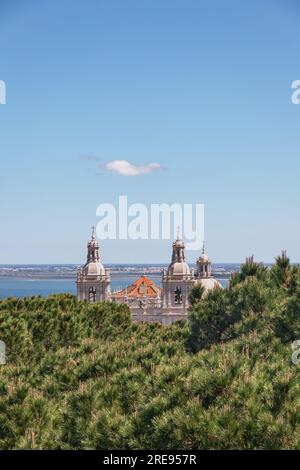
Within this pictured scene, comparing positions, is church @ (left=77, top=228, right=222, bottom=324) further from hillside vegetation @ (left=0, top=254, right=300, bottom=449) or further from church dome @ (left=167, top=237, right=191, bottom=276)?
hillside vegetation @ (left=0, top=254, right=300, bottom=449)

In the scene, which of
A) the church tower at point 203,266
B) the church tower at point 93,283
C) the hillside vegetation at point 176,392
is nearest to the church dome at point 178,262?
the church tower at point 203,266

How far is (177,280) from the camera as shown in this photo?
10162 cm

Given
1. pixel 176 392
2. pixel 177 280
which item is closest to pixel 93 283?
pixel 177 280

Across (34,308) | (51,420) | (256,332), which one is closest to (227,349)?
(256,332)

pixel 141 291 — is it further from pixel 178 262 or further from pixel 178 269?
pixel 178 269

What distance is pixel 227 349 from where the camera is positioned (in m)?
13.6

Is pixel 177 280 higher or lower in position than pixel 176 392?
lower

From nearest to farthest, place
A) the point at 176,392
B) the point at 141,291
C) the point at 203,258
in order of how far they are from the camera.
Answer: the point at 176,392 → the point at 203,258 → the point at 141,291

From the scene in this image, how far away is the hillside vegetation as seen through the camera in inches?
387

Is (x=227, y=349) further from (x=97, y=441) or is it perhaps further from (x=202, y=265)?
(x=202, y=265)

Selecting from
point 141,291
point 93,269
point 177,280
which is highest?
point 93,269

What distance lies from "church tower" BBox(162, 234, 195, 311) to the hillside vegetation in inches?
3235

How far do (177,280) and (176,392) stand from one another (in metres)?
91.1

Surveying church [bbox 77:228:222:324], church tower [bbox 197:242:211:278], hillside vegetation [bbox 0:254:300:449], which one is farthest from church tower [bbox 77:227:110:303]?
hillside vegetation [bbox 0:254:300:449]
